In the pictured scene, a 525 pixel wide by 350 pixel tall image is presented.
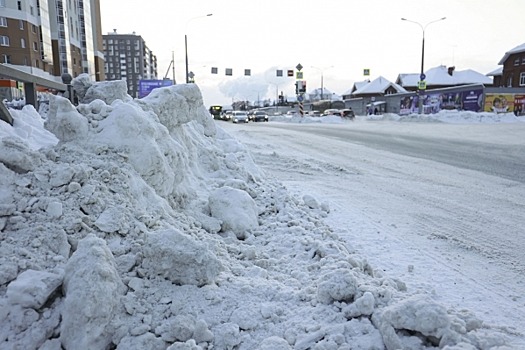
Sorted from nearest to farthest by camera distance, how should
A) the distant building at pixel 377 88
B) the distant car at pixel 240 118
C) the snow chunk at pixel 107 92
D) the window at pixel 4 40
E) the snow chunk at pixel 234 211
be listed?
the snow chunk at pixel 234 211 → the snow chunk at pixel 107 92 → the distant car at pixel 240 118 → the window at pixel 4 40 → the distant building at pixel 377 88

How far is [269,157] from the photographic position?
1254 cm

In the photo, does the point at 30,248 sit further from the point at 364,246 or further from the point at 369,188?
the point at 369,188

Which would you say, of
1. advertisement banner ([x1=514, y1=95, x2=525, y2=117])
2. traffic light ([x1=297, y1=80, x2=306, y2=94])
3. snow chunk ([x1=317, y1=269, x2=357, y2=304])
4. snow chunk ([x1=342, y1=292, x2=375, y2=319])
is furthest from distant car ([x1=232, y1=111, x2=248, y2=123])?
snow chunk ([x1=342, y1=292, x2=375, y2=319])

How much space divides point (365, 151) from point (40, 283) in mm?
13076

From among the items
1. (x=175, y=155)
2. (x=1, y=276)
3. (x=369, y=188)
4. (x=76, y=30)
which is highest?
(x=76, y=30)

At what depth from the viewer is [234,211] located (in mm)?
4820

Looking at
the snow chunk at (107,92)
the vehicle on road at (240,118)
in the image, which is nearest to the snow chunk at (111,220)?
the snow chunk at (107,92)

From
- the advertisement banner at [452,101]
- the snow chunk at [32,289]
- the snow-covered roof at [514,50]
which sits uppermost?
the snow-covered roof at [514,50]

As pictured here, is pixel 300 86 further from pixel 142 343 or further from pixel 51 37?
pixel 142 343

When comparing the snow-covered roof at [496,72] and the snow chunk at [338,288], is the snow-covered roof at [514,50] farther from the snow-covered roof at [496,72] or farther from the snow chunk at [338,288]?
the snow chunk at [338,288]

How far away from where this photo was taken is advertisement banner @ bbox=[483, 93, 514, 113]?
3784 cm

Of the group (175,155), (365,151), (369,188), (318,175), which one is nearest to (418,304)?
(175,155)

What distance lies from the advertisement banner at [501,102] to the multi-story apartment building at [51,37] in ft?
143

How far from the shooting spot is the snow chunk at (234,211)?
183 inches
